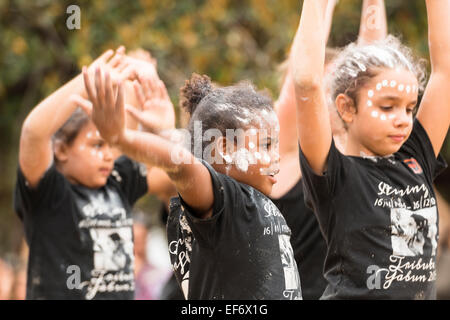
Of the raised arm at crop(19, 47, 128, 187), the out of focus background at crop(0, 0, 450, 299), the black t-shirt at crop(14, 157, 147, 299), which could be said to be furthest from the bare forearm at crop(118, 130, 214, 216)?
the out of focus background at crop(0, 0, 450, 299)

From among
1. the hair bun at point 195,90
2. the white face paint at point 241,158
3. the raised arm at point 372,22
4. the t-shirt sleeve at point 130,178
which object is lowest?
the white face paint at point 241,158

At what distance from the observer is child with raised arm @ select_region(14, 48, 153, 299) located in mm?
3123

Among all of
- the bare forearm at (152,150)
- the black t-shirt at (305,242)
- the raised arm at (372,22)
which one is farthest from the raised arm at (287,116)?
the bare forearm at (152,150)

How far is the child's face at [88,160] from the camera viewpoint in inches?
128

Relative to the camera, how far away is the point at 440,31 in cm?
262

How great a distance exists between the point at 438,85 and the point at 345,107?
339mm

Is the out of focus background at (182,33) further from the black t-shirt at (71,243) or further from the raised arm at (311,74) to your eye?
the raised arm at (311,74)

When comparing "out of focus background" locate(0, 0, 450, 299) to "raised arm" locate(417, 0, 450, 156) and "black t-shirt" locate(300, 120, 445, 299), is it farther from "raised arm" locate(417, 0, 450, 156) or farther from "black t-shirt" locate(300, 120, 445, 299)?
"black t-shirt" locate(300, 120, 445, 299)

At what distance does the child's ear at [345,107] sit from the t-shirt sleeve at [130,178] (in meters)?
1.22

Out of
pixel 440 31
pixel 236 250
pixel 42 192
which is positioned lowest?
pixel 236 250

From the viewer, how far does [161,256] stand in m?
8.70

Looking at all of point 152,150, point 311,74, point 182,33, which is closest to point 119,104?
point 152,150

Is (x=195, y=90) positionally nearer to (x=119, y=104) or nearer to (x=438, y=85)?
(x=119, y=104)

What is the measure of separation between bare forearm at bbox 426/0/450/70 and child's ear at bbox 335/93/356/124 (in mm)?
352
